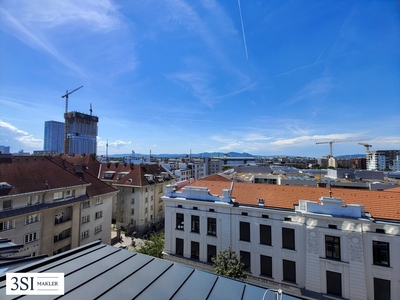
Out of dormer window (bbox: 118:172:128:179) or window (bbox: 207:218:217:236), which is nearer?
window (bbox: 207:218:217:236)

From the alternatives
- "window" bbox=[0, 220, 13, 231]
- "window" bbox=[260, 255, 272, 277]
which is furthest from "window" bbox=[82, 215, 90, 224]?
"window" bbox=[260, 255, 272, 277]

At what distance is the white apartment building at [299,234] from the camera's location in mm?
12797

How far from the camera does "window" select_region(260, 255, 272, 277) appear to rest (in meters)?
15.4

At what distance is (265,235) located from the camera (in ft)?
51.3

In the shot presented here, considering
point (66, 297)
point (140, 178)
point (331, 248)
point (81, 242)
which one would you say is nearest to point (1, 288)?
point (66, 297)

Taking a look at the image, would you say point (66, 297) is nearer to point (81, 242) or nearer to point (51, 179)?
point (51, 179)

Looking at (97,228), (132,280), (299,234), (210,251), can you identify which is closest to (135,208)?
(97,228)

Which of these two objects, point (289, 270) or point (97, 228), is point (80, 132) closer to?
point (97, 228)

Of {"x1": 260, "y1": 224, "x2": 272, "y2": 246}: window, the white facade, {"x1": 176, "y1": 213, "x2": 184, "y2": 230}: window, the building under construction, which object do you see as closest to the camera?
{"x1": 260, "y1": 224, "x2": 272, "y2": 246}: window

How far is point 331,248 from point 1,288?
16931 millimetres

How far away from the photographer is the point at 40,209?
1764 cm

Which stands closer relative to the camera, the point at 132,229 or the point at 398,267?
the point at 398,267

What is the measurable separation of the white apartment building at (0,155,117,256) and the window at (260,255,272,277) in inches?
748

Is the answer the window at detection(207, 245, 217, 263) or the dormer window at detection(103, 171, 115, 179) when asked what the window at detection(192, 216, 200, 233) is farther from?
the dormer window at detection(103, 171, 115, 179)
